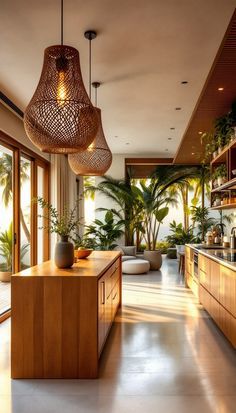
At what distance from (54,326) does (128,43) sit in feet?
9.51

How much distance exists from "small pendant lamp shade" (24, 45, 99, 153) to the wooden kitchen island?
1.18m

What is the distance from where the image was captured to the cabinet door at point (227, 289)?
3534 mm

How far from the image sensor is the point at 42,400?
8.77 ft

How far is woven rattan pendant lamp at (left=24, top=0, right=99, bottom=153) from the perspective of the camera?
2797mm

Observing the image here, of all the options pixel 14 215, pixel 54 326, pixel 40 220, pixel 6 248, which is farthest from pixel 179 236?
pixel 54 326

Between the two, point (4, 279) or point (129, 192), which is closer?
point (4, 279)

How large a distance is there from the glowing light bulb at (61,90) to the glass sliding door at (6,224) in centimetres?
272

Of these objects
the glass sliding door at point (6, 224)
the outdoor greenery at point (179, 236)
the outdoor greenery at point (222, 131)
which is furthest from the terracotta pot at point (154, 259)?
the glass sliding door at point (6, 224)

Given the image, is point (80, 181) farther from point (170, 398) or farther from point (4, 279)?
point (170, 398)

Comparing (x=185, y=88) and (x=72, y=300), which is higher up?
(x=185, y=88)

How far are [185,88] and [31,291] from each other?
11.8 ft

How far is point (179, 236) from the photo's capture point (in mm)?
11430

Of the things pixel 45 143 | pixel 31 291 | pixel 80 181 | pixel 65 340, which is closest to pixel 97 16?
pixel 45 143

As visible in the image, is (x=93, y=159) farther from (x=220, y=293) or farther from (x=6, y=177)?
(x=220, y=293)
